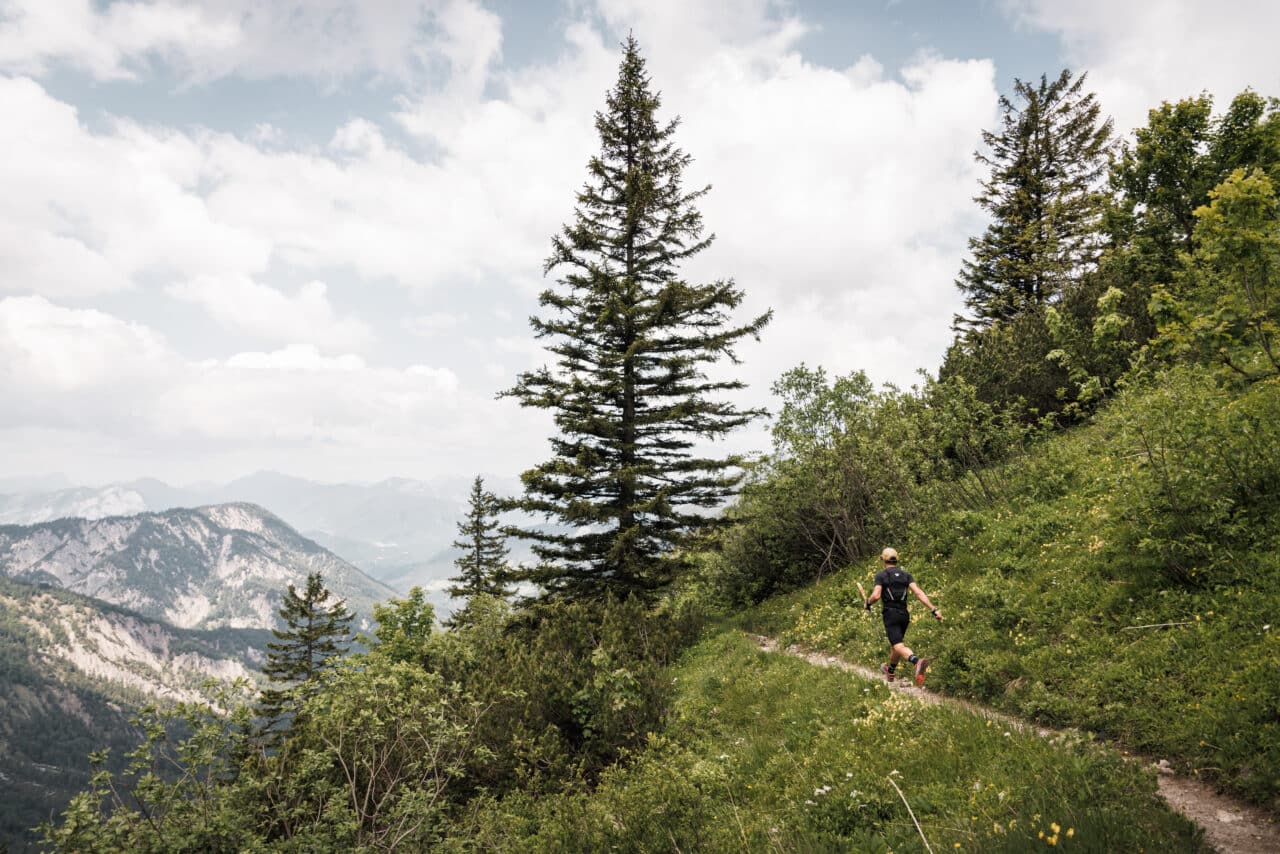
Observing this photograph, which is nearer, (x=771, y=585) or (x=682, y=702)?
(x=682, y=702)

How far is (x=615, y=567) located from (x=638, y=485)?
2.76 metres

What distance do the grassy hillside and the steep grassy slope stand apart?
3.97 ft

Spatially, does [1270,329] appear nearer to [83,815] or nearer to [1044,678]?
[1044,678]

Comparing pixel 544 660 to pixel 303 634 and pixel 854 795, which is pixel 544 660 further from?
pixel 303 634

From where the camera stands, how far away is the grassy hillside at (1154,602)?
5.90 meters

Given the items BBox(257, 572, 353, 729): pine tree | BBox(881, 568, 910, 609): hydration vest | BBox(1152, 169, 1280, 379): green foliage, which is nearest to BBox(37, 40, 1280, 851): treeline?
BBox(1152, 169, 1280, 379): green foliage

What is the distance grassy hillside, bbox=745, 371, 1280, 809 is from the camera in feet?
19.4

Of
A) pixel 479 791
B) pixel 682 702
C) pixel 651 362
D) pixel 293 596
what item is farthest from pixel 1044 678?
pixel 293 596

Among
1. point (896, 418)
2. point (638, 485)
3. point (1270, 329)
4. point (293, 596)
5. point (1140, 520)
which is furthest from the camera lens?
point (293, 596)

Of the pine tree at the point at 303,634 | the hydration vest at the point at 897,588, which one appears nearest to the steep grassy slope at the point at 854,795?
the hydration vest at the point at 897,588

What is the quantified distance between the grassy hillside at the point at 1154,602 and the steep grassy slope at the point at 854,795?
3.97 feet

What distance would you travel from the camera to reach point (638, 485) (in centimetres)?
1766

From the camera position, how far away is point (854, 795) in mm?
6062

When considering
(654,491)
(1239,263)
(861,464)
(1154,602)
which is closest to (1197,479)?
(1154,602)
